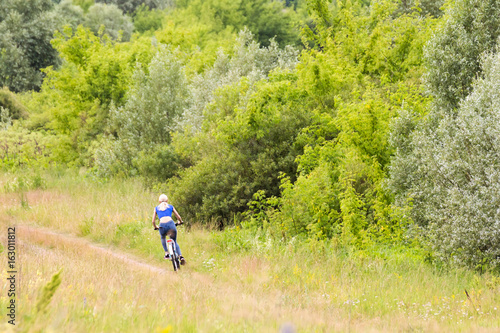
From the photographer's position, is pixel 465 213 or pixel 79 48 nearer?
pixel 465 213

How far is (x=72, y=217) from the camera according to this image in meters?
14.3

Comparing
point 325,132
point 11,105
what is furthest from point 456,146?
point 11,105

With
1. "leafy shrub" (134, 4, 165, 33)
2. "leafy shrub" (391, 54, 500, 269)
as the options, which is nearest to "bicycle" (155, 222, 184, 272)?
"leafy shrub" (391, 54, 500, 269)

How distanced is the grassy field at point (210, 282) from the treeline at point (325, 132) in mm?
1496

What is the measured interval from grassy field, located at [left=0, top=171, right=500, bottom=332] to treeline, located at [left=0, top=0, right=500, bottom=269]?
1.50 meters

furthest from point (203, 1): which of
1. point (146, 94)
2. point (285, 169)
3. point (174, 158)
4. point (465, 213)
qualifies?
point (465, 213)

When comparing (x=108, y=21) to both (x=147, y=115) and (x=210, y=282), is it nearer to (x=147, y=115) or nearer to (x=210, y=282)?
(x=147, y=115)

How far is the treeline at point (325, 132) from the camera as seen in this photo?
36.6 feet

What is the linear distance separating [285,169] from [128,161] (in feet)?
36.4

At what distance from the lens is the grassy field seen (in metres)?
4.53

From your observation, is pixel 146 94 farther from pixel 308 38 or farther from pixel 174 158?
pixel 308 38

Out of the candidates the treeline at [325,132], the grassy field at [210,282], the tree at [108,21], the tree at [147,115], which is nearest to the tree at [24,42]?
the tree at [108,21]

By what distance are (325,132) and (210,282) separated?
11.0 meters

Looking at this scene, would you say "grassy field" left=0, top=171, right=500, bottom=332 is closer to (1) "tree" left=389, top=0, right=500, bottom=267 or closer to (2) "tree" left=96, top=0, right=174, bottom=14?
(1) "tree" left=389, top=0, right=500, bottom=267
